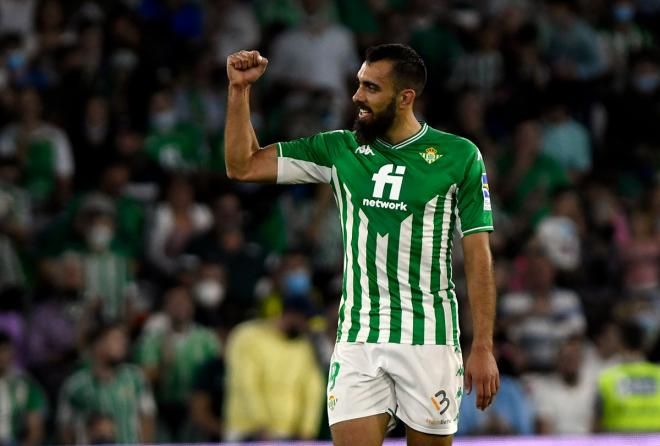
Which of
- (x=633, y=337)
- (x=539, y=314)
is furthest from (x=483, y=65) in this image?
(x=633, y=337)

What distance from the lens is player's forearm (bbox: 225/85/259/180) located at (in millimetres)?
5184

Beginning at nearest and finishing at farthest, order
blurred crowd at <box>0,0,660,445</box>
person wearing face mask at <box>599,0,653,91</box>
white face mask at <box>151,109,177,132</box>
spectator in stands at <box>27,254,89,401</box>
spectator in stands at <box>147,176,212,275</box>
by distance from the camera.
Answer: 1. blurred crowd at <box>0,0,660,445</box>
2. spectator in stands at <box>27,254,89,401</box>
3. spectator in stands at <box>147,176,212,275</box>
4. white face mask at <box>151,109,177,132</box>
5. person wearing face mask at <box>599,0,653,91</box>

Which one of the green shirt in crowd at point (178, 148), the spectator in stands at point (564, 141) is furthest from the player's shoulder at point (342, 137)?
the spectator in stands at point (564, 141)

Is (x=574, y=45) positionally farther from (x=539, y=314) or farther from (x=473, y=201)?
(x=473, y=201)

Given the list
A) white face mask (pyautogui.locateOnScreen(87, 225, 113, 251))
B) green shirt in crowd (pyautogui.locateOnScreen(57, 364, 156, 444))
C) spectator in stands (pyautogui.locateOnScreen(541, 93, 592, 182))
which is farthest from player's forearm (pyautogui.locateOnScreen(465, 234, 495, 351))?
spectator in stands (pyautogui.locateOnScreen(541, 93, 592, 182))

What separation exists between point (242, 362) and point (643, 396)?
2.73 meters

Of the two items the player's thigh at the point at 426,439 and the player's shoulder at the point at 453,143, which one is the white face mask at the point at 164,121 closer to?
the player's shoulder at the point at 453,143

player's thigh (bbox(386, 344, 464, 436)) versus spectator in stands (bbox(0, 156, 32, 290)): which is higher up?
spectator in stands (bbox(0, 156, 32, 290))

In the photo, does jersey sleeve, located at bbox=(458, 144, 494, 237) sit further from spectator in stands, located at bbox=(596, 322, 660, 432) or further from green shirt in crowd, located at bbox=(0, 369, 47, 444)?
green shirt in crowd, located at bbox=(0, 369, 47, 444)

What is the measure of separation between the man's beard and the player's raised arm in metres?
0.34

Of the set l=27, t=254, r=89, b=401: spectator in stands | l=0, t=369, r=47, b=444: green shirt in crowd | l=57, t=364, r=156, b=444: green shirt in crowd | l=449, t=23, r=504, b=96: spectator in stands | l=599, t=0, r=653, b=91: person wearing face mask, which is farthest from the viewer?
l=599, t=0, r=653, b=91: person wearing face mask

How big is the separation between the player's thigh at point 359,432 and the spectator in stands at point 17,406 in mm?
4636

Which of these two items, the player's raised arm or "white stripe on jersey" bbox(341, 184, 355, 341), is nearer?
the player's raised arm

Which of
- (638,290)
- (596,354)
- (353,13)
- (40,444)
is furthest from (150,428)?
(353,13)
